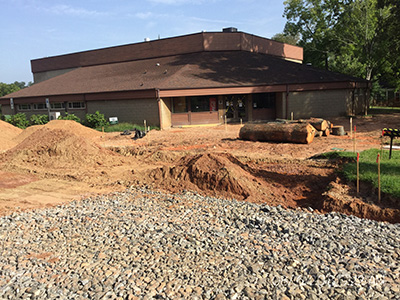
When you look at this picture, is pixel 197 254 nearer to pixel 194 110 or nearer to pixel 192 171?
pixel 192 171

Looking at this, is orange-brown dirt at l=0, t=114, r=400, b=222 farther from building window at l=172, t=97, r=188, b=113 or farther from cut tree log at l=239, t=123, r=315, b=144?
building window at l=172, t=97, r=188, b=113

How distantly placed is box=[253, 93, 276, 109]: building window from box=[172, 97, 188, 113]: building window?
5811mm

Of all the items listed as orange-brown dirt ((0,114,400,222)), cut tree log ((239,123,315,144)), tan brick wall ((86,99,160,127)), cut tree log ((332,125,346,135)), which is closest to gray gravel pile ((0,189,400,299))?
orange-brown dirt ((0,114,400,222))

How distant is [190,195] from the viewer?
923cm

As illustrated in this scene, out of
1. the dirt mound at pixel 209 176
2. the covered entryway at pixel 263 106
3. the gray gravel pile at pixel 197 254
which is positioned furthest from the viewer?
the covered entryway at pixel 263 106

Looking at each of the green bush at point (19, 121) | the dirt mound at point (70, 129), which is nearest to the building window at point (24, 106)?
the green bush at point (19, 121)

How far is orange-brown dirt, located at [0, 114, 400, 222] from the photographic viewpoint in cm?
888

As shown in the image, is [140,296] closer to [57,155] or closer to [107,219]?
[107,219]

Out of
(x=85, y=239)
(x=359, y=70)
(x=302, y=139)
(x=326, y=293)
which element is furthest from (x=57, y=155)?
(x=359, y=70)

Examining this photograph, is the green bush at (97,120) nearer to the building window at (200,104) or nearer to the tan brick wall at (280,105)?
the building window at (200,104)

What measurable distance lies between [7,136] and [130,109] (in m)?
8.65

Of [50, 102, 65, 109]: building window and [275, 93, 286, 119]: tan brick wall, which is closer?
[275, 93, 286, 119]: tan brick wall

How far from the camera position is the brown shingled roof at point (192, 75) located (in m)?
25.7

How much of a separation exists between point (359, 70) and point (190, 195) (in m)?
35.0
